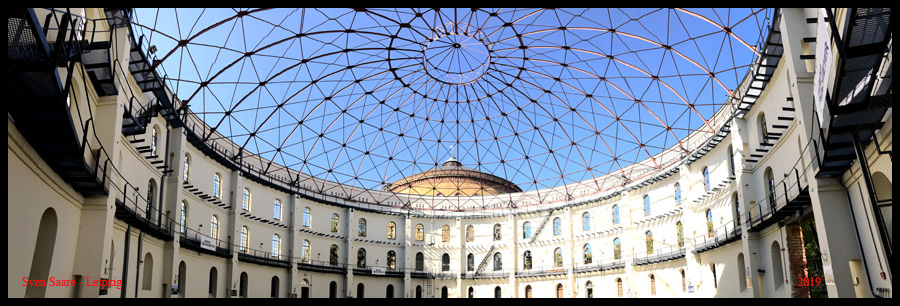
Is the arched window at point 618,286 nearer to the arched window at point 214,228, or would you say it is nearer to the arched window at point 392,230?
the arched window at point 392,230

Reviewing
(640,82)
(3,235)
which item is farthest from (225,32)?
(3,235)

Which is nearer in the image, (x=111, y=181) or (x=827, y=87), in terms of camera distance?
(x=827, y=87)

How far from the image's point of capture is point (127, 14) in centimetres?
2480

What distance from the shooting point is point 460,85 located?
50.3 meters

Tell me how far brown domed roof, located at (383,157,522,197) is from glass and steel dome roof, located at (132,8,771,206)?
9.19 ft

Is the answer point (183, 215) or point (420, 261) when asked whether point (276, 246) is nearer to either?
point (183, 215)

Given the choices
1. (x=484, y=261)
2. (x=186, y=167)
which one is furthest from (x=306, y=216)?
(x=484, y=261)

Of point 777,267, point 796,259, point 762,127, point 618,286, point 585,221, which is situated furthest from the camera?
point 585,221

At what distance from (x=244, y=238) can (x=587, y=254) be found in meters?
31.1

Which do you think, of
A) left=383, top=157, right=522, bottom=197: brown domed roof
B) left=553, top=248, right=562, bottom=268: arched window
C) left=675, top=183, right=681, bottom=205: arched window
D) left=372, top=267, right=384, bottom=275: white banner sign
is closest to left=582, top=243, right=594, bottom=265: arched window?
left=553, top=248, right=562, bottom=268: arched window
